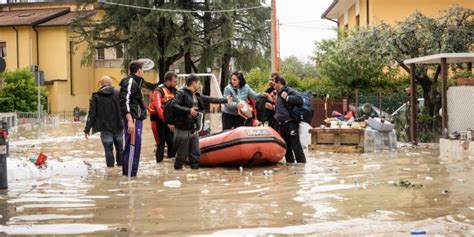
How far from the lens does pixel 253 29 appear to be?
46.6 meters

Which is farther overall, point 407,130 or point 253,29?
point 253,29

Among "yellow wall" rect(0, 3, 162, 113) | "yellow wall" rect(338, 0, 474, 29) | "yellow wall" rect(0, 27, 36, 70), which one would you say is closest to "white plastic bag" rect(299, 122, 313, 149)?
"yellow wall" rect(338, 0, 474, 29)

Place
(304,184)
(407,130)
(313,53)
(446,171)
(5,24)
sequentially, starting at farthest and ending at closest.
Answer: (5,24)
(313,53)
(407,130)
(446,171)
(304,184)

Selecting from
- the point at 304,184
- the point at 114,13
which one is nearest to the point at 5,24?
the point at 114,13

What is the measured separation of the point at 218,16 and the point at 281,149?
32.5 meters

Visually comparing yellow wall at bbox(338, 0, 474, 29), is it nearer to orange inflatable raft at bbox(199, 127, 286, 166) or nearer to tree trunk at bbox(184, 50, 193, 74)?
tree trunk at bbox(184, 50, 193, 74)

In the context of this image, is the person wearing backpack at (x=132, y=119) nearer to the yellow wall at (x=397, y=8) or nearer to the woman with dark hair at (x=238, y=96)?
the woman with dark hair at (x=238, y=96)

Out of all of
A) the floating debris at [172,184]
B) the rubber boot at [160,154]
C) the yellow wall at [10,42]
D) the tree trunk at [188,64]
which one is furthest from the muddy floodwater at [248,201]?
the yellow wall at [10,42]

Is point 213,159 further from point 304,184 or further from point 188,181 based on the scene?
point 304,184

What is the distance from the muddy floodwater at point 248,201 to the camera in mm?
6766

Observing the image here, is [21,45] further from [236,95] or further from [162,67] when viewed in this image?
[236,95]

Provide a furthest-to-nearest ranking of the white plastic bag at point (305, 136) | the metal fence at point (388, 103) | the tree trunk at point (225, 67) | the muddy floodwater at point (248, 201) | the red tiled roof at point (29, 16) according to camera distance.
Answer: the red tiled roof at point (29, 16), the tree trunk at point (225, 67), the metal fence at point (388, 103), the white plastic bag at point (305, 136), the muddy floodwater at point (248, 201)

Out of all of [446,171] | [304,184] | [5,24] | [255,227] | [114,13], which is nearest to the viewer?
[255,227]

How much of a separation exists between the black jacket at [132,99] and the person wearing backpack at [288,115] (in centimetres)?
297
